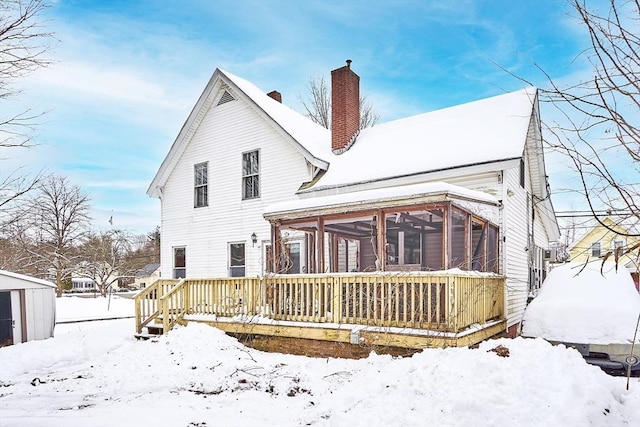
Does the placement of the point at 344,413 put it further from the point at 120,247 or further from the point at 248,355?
the point at 120,247

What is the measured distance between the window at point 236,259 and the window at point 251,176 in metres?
1.72

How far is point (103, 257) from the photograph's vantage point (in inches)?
1313

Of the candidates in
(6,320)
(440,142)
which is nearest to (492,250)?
(440,142)

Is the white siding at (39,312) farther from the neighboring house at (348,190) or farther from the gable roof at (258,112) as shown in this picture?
the gable roof at (258,112)

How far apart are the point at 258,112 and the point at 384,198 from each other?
7750mm

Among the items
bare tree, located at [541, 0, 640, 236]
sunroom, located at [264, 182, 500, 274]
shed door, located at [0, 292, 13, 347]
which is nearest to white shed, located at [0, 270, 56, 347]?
shed door, located at [0, 292, 13, 347]

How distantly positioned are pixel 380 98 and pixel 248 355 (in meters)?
24.7

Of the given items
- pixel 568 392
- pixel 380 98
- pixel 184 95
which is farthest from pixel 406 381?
pixel 380 98

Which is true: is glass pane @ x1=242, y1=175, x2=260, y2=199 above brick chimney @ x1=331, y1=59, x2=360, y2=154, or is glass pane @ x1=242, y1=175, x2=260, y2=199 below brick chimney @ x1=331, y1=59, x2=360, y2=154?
below

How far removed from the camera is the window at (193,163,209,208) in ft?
49.5

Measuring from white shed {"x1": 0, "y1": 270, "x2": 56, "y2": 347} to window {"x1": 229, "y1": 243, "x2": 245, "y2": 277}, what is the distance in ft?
17.0

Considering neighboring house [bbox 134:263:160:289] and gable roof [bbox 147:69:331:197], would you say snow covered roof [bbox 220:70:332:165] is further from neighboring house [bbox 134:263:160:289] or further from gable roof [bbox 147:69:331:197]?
neighboring house [bbox 134:263:160:289]

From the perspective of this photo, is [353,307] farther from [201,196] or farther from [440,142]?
[201,196]

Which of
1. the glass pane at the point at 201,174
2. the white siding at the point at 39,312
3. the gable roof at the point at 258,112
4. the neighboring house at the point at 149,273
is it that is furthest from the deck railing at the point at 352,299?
the neighboring house at the point at 149,273
